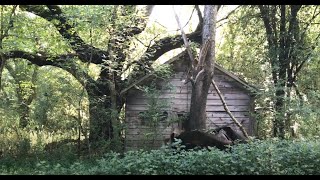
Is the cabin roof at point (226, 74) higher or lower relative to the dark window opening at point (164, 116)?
higher

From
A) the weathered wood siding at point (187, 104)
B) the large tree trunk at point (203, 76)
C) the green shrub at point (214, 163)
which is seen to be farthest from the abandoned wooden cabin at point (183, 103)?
the green shrub at point (214, 163)

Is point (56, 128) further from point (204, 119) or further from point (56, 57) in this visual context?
point (204, 119)

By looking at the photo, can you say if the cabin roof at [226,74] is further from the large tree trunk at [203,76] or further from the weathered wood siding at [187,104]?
the large tree trunk at [203,76]

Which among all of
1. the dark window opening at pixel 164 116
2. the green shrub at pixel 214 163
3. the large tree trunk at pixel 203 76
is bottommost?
the green shrub at pixel 214 163

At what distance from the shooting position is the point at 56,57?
12219 millimetres

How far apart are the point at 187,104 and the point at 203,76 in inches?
76.1

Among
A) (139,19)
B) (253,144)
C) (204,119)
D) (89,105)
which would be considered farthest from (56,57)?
(253,144)

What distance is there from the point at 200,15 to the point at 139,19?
2797mm

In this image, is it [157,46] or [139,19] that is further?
[157,46]

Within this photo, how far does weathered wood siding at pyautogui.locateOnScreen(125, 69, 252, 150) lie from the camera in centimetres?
1355

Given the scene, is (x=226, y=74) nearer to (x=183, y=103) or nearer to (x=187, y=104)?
(x=187, y=104)

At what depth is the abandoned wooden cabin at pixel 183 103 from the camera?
1336 cm

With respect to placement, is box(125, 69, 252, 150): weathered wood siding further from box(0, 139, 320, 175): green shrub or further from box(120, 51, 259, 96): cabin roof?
box(0, 139, 320, 175): green shrub

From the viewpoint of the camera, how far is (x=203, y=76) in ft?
40.9
